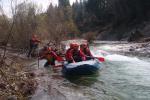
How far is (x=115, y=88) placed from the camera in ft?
29.1

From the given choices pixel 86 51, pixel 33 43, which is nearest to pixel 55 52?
pixel 33 43

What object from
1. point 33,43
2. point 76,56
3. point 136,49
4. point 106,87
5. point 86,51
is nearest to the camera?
point 106,87

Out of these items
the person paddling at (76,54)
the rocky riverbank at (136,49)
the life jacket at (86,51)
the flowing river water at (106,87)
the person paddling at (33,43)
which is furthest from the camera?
the rocky riverbank at (136,49)

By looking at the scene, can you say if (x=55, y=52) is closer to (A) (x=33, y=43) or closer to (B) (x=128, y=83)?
(A) (x=33, y=43)

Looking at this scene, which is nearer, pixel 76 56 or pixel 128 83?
pixel 128 83

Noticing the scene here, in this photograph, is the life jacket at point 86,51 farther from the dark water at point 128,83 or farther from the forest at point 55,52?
the dark water at point 128,83

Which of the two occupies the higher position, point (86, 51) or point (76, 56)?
point (86, 51)

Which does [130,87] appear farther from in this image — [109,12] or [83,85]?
[109,12]

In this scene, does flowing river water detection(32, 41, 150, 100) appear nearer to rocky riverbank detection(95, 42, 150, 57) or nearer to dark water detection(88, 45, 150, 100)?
dark water detection(88, 45, 150, 100)

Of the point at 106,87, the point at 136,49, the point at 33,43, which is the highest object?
the point at 33,43

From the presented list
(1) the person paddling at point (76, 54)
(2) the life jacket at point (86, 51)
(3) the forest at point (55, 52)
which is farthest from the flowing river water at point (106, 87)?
(2) the life jacket at point (86, 51)

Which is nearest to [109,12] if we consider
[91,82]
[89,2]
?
[89,2]

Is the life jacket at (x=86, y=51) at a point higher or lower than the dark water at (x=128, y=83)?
higher

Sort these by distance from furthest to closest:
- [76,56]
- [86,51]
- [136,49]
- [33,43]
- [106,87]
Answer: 1. [136,49]
2. [33,43]
3. [86,51]
4. [76,56]
5. [106,87]
